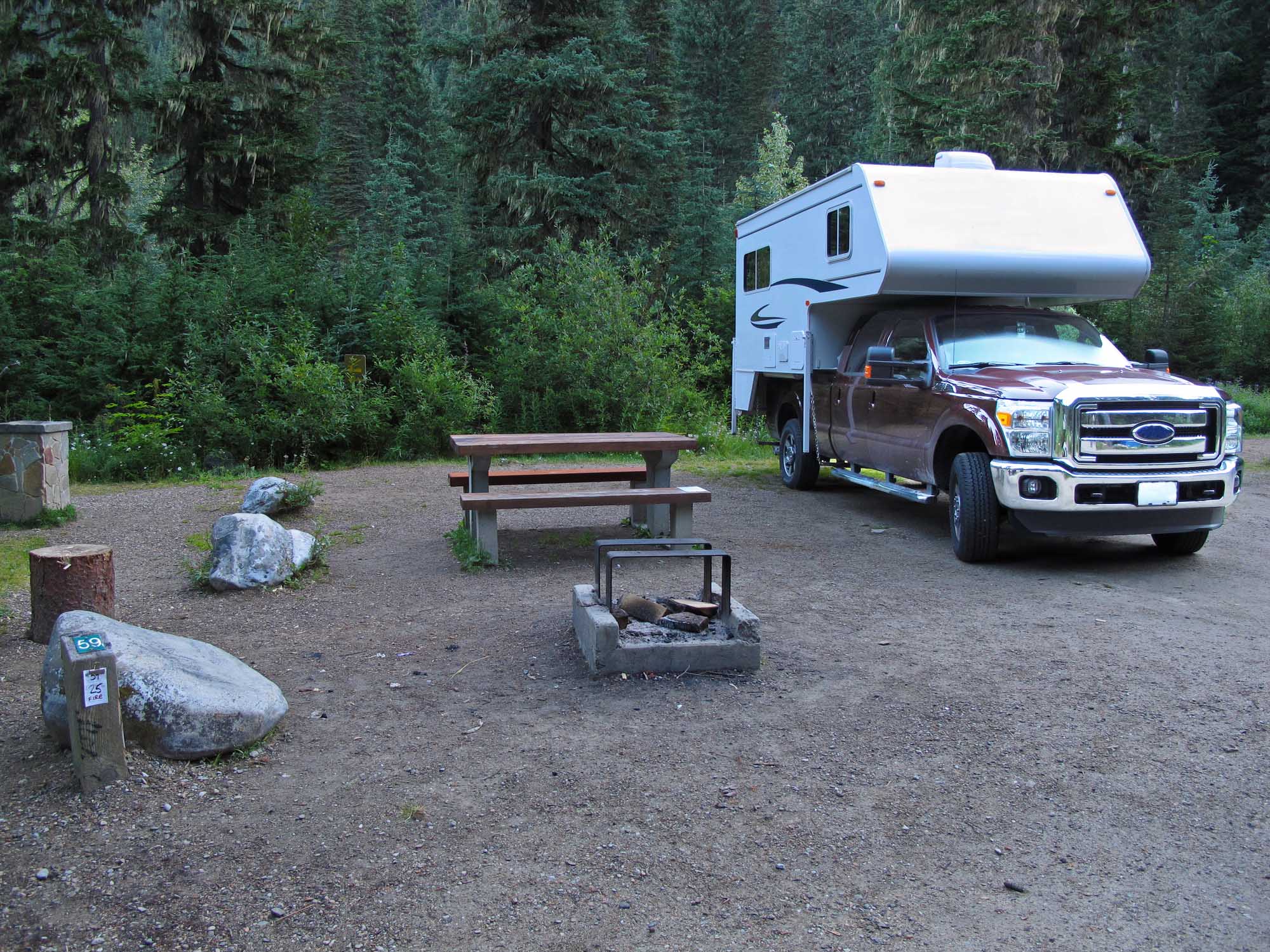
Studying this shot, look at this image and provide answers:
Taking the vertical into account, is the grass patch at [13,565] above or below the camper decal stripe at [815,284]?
below

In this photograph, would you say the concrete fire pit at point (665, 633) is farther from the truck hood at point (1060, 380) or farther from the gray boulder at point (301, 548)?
the truck hood at point (1060, 380)

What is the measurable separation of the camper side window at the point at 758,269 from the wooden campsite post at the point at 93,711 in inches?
350

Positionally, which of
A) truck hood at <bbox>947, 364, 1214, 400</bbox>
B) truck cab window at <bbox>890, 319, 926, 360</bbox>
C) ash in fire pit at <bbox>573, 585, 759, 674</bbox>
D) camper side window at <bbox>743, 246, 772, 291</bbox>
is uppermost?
camper side window at <bbox>743, 246, 772, 291</bbox>

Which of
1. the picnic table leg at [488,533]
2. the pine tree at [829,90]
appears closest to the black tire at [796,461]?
the picnic table leg at [488,533]

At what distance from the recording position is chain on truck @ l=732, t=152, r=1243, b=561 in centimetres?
677

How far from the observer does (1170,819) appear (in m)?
3.36

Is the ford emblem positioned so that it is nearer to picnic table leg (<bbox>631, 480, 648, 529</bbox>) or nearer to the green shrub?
picnic table leg (<bbox>631, 480, 648, 529</bbox>)

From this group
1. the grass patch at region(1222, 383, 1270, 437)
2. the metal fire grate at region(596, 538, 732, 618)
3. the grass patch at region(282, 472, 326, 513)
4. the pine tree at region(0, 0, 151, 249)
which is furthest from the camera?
the grass patch at region(1222, 383, 1270, 437)

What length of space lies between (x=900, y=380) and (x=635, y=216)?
15932mm

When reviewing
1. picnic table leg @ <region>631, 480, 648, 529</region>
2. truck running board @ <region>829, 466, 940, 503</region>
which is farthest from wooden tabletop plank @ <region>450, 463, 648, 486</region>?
truck running board @ <region>829, 466, 940, 503</region>

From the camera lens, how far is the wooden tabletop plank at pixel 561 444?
22.6ft

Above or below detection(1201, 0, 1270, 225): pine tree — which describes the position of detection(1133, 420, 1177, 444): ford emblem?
below

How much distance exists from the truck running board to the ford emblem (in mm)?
1704

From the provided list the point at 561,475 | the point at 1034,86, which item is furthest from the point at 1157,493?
the point at 1034,86
